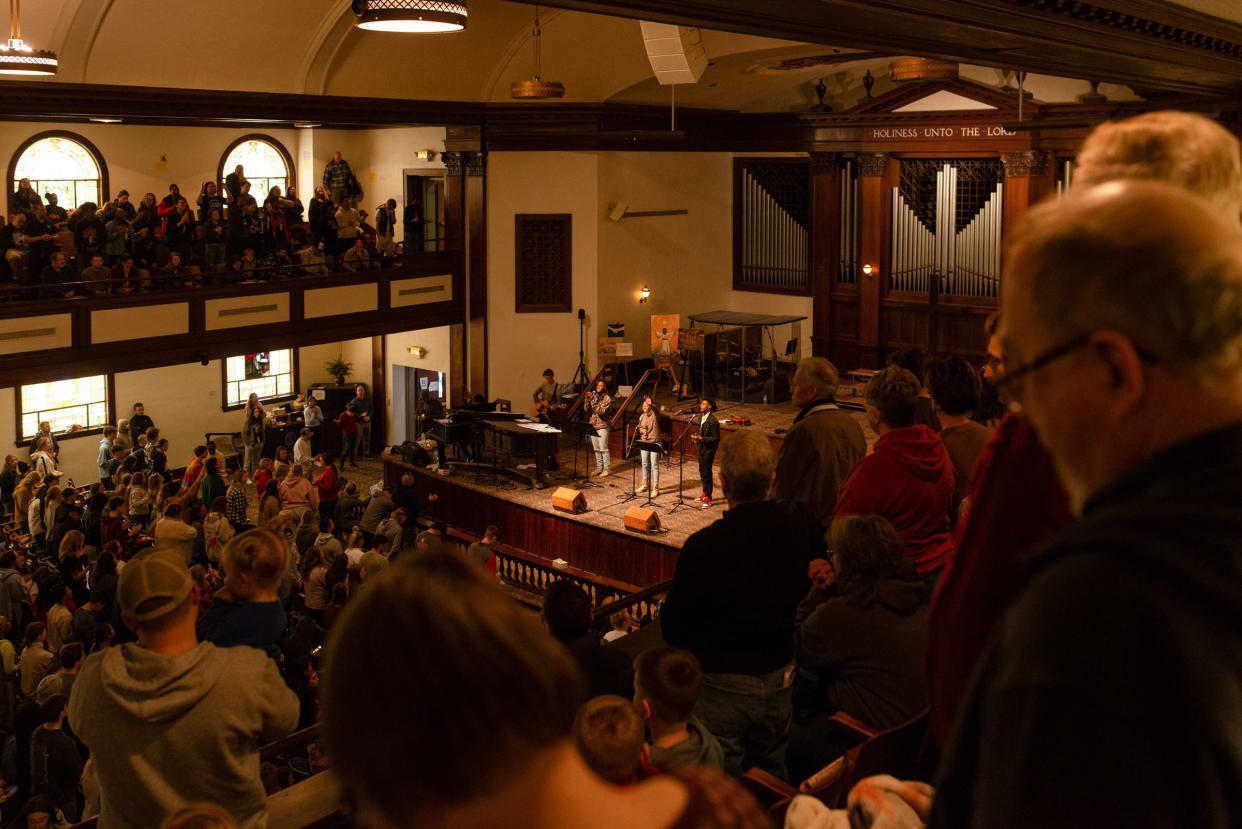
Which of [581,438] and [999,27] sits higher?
[999,27]

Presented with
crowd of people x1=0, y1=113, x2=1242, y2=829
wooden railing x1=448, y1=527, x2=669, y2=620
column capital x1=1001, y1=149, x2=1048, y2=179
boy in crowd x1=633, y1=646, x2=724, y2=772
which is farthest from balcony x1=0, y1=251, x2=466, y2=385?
crowd of people x1=0, y1=113, x2=1242, y2=829

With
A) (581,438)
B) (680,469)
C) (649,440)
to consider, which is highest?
(649,440)

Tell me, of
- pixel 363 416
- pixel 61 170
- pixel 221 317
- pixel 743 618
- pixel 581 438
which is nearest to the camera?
pixel 743 618

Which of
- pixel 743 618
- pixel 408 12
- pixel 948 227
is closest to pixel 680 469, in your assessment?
pixel 948 227

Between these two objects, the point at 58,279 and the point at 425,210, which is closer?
the point at 58,279

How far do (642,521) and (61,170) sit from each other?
10090 millimetres

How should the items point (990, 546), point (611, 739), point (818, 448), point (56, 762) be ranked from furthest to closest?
1. point (56, 762)
2. point (818, 448)
3. point (611, 739)
4. point (990, 546)

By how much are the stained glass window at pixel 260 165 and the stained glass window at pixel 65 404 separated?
419cm

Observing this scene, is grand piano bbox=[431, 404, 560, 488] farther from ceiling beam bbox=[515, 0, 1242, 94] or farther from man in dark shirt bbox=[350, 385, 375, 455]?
ceiling beam bbox=[515, 0, 1242, 94]

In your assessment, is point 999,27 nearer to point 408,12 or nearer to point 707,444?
point 408,12

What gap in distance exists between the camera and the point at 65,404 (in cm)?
1736

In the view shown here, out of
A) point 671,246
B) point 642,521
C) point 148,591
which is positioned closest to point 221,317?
point 642,521

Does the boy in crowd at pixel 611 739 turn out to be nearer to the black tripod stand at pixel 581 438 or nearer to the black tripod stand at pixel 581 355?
the black tripod stand at pixel 581 438

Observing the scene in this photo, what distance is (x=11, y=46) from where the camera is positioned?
10.6 metres
